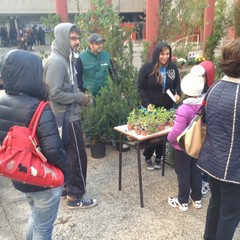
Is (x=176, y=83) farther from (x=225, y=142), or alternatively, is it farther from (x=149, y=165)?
(x=225, y=142)

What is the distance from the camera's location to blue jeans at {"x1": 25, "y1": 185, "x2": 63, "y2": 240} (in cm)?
206

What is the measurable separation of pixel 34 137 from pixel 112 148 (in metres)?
3.17

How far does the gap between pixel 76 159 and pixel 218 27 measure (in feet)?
24.7

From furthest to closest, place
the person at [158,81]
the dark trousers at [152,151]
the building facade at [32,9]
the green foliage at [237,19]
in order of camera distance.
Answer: the building facade at [32,9]
the green foliage at [237,19]
the dark trousers at [152,151]
the person at [158,81]

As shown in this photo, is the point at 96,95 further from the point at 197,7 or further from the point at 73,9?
the point at 73,9

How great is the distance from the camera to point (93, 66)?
4555 millimetres

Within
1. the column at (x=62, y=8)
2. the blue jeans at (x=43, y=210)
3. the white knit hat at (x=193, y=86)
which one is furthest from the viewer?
the column at (x=62, y=8)

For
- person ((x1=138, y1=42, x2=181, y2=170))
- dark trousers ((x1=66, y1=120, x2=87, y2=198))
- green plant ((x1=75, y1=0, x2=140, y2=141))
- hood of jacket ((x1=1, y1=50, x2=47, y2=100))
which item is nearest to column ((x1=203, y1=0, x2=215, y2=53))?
green plant ((x1=75, y1=0, x2=140, y2=141))

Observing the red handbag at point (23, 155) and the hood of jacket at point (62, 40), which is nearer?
the red handbag at point (23, 155)

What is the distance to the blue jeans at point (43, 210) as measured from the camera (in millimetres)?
2062

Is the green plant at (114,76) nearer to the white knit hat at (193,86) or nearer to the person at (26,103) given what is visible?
the white knit hat at (193,86)

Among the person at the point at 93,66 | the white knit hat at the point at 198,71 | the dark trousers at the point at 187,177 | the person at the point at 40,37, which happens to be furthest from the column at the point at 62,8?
the person at the point at 40,37

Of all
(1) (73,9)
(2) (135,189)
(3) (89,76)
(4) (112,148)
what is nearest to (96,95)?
(3) (89,76)

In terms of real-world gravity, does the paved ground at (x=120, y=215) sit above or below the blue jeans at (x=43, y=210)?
below
